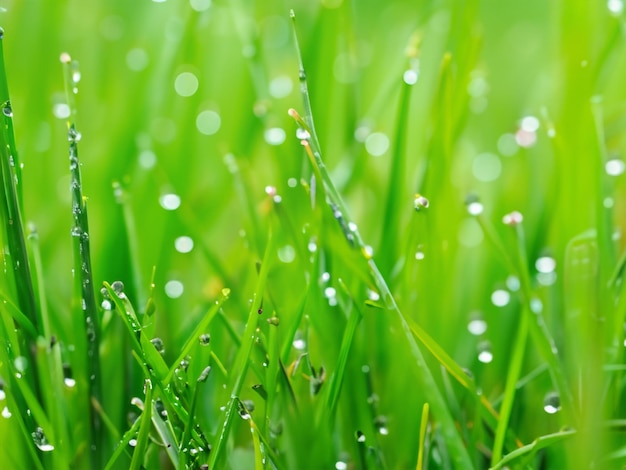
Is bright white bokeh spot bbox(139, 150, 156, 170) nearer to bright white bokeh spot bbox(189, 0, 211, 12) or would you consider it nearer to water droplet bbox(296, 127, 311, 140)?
bright white bokeh spot bbox(189, 0, 211, 12)

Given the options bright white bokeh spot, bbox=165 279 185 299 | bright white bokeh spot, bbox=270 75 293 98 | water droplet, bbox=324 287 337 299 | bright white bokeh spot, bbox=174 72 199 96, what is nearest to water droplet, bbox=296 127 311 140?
water droplet, bbox=324 287 337 299

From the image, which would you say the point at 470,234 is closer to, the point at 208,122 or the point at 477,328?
the point at 477,328

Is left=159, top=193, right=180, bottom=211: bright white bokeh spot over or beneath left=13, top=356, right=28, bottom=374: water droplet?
over

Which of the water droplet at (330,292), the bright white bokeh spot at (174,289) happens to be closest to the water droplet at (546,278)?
the water droplet at (330,292)

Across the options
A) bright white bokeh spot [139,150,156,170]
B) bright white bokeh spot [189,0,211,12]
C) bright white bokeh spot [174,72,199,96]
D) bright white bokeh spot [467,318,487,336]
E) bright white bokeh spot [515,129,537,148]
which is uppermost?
bright white bokeh spot [189,0,211,12]

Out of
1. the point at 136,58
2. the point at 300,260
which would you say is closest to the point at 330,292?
the point at 300,260

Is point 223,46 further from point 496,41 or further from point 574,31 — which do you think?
point 574,31

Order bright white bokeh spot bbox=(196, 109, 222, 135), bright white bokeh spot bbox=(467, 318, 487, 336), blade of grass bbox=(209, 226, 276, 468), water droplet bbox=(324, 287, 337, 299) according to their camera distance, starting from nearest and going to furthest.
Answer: blade of grass bbox=(209, 226, 276, 468) < water droplet bbox=(324, 287, 337, 299) < bright white bokeh spot bbox=(467, 318, 487, 336) < bright white bokeh spot bbox=(196, 109, 222, 135)
